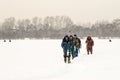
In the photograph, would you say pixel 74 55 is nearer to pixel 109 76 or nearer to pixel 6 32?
pixel 109 76

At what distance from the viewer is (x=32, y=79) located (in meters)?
10.4

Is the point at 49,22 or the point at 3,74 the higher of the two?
the point at 49,22

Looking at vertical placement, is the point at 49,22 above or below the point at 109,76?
above

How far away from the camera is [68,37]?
15.1 meters

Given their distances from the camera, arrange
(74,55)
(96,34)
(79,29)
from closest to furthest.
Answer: (74,55), (96,34), (79,29)

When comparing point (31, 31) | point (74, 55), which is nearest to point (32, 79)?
point (74, 55)

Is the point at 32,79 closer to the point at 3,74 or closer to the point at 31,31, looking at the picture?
the point at 3,74

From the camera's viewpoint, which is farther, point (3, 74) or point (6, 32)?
point (6, 32)

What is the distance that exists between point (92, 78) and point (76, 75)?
3.39 feet

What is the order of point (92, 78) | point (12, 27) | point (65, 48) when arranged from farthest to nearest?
point (12, 27) → point (65, 48) → point (92, 78)

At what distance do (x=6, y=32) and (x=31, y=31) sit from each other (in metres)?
12.0

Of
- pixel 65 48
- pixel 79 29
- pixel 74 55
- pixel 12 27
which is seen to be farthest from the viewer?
pixel 12 27

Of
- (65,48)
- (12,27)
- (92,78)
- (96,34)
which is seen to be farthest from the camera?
(12,27)

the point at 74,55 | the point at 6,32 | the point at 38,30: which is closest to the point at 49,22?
the point at 38,30
